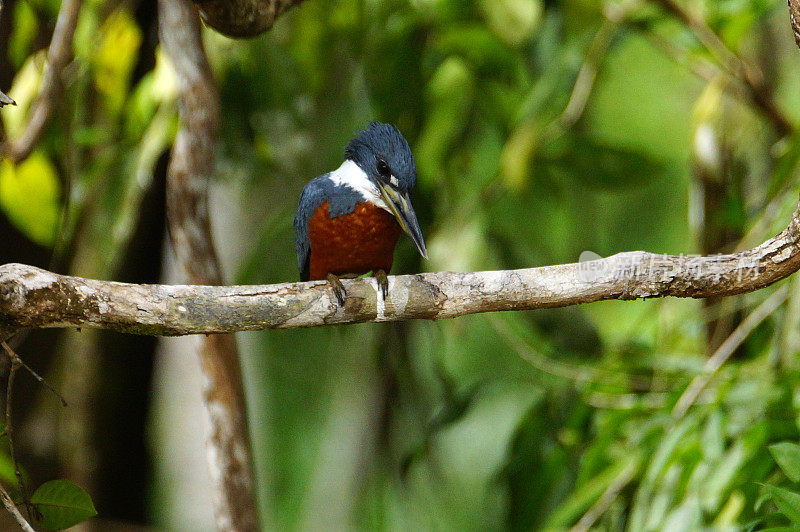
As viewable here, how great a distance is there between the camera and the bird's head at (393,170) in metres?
1.09

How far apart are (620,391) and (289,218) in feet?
2.96

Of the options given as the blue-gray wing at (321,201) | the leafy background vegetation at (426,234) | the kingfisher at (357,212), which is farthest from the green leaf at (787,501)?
the blue-gray wing at (321,201)

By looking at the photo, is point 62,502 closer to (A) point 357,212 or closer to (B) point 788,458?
(A) point 357,212

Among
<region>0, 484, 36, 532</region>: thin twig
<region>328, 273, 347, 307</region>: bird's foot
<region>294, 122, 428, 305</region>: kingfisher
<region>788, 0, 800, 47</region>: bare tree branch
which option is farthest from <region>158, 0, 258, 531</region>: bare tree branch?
<region>788, 0, 800, 47</region>: bare tree branch

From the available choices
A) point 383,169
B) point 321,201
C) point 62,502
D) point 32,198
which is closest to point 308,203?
point 321,201

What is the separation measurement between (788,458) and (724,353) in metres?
0.57

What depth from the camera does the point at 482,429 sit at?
357 centimetres

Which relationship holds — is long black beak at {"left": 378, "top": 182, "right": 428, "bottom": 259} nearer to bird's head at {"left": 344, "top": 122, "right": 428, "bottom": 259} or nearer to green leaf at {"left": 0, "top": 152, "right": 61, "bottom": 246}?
bird's head at {"left": 344, "top": 122, "right": 428, "bottom": 259}

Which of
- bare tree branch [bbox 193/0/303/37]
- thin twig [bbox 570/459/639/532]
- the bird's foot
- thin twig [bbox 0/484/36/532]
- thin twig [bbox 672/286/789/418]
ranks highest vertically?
bare tree branch [bbox 193/0/303/37]

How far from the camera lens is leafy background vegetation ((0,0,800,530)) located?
1.44 metres

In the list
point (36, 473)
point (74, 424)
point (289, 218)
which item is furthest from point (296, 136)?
point (36, 473)

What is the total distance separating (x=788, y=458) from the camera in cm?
96

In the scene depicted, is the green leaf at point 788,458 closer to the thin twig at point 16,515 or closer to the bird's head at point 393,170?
the bird's head at point 393,170

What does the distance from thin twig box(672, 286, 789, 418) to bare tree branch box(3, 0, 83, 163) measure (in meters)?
1.36
